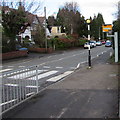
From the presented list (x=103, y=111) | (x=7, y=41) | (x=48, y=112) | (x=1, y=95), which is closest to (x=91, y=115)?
(x=103, y=111)

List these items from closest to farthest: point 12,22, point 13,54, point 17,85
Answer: point 17,85 < point 13,54 < point 12,22

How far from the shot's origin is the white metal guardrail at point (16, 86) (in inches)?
288

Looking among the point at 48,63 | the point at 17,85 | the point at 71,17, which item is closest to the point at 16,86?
the point at 17,85

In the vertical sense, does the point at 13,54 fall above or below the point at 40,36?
below

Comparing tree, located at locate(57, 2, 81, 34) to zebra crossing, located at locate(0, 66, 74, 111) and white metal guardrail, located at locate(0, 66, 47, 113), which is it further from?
white metal guardrail, located at locate(0, 66, 47, 113)

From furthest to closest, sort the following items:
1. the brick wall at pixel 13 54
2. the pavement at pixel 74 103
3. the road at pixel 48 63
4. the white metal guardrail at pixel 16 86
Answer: the brick wall at pixel 13 54
the road at pixel 48 63
the white metal guardrail at pixel 16 86
the pavement at pixel 74 103

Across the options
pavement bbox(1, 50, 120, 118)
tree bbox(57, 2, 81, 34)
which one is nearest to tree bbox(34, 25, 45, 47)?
tree bbox(57, 2, 81, 34)

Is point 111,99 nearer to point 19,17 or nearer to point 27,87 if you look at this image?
point 27,87

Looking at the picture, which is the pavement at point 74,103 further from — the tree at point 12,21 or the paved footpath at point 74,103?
the tree at point 12,21

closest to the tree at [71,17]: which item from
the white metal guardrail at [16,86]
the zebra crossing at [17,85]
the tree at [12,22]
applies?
the tree at [12,22]

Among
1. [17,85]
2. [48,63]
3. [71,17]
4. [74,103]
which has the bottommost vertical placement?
[74,103]

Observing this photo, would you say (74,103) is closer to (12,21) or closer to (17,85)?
(17,85)

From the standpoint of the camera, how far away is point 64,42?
165 feet

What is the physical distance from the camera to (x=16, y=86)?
8.04 meters
